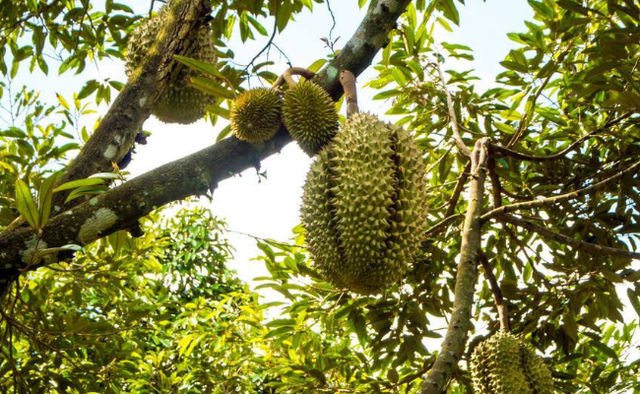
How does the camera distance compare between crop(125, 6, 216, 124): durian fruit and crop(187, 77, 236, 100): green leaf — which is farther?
crop(125, 6, 216, 124): durian fruit

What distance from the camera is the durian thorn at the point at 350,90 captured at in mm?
1584

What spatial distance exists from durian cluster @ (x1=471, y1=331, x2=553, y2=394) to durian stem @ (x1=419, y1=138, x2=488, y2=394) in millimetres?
483

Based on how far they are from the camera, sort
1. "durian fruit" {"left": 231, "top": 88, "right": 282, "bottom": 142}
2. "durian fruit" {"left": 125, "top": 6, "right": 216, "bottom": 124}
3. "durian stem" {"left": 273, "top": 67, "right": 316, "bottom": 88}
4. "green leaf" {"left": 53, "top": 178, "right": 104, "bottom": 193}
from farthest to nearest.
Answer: "durian fruit" {"left": 125, "top": 6, "right": 216, "bottom": 124} → "durian stem" {"left": 273, "top": 67, "right": 316, "bottom": 88} → "durian fruit" {"left": 231, "top": 88, "right": 282, "bottom": 142} → "green leaf" {"left": 53, "top": 178, "right": 104, "bottom": 193}

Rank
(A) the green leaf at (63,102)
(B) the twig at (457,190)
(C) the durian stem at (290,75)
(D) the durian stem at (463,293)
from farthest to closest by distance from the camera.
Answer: (A) the green leaf at (63,102), (B) the twig at (457,190), (C) the durian stem at (290,75), (D) the durian stem at (463,293)

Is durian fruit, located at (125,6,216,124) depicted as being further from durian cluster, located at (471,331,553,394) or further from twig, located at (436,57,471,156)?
durian cluster, located at (471,331,553,394)

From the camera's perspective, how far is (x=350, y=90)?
161 centimetres

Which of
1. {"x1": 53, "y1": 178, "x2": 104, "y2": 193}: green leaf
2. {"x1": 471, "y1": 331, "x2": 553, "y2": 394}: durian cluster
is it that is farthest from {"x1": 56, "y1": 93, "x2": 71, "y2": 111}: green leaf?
{"x1": 471, "y1": 331, "x2": 553, "y2": 394}: durian cluster

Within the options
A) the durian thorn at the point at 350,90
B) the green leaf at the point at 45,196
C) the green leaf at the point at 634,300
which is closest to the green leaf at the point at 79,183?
the green leaf at the point at 45,196

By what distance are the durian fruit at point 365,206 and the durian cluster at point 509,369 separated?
0.74 meters

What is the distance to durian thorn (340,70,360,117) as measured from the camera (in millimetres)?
1584

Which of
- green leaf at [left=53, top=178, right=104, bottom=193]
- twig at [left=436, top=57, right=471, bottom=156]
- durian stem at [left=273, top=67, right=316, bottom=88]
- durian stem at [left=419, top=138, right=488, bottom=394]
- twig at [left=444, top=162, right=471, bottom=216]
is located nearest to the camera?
durian stem at [left=419, top=138, right=488, bottom=394]

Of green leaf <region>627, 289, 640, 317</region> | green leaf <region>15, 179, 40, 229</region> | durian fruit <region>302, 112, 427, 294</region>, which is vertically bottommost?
green leaf <region>627, 289, 640, 317</region>

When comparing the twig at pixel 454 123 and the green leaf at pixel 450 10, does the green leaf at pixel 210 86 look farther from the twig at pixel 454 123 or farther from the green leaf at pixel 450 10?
the green leaf at pixel 450 10

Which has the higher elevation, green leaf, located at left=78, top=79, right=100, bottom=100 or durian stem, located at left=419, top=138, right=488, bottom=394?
green leaf, located at left=78, top=79, right=100, bottom=100
